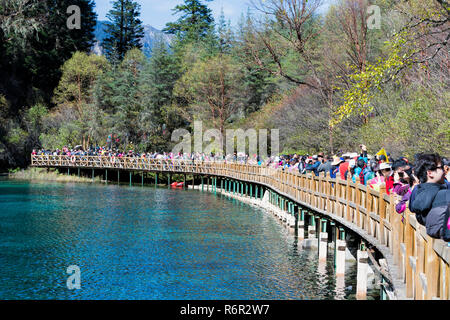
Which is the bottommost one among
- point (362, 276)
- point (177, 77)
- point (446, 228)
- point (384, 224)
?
point (362, 276)

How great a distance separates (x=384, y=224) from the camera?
11.1m

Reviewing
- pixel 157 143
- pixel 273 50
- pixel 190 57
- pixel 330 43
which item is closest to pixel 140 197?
pixel 273 50

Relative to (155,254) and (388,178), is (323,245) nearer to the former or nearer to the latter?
(155,254)

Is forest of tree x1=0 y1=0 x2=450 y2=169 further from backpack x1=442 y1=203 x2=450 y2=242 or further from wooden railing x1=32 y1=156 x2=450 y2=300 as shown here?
backpack x1=442 y1=203 x2=450 y2=242

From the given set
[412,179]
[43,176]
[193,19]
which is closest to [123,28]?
[193,19]

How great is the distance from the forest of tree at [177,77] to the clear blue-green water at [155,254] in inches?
447

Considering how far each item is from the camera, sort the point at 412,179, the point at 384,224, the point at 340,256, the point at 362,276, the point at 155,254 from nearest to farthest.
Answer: the point at 412,179 < the point at 384,224 < the point at 362,276 < the point at 340,256 < the point at 155,254

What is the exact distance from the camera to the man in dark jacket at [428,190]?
6.31m

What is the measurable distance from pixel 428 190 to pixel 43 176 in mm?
52643

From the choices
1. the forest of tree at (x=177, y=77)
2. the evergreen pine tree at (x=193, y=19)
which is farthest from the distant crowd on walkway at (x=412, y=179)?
the evergreen pine tree at (x=193, y=19)

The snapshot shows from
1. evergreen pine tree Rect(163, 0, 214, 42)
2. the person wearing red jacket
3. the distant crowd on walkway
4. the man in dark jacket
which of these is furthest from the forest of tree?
the man in dark jacket

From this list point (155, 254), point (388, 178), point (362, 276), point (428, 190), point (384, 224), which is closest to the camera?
point (428, 190)

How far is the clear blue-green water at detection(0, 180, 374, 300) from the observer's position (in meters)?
15.3

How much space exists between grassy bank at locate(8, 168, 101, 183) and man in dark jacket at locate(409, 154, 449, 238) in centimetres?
5068
